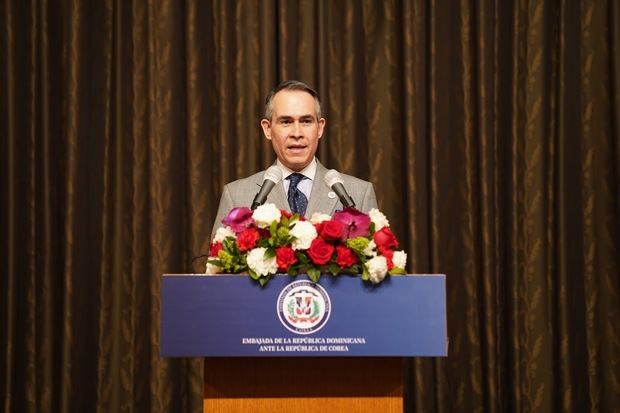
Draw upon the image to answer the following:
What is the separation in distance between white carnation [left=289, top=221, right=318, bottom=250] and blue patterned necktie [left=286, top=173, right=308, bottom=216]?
855 millimetres

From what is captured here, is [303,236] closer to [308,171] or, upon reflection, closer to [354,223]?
[354,223]

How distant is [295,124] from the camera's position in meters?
2.80

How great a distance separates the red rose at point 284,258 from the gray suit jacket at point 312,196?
78 centimetres

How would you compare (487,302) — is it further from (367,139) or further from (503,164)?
(367,139)

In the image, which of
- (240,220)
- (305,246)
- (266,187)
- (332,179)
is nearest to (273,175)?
(266,187)

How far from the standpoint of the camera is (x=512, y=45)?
400 centimetres

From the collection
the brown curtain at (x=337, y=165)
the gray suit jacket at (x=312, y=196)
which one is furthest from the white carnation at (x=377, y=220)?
the brown curtain at (x=337, y=165)

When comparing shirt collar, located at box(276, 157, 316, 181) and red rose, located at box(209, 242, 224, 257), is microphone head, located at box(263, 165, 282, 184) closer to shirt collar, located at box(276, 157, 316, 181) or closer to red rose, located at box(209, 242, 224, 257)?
red rose, located at box(209, 242, 224, 257)

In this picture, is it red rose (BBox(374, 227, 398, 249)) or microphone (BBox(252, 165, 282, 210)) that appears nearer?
red rose (BBox(374, 227, 398, 249))

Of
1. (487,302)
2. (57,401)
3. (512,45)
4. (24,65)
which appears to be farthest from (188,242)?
(512,45)

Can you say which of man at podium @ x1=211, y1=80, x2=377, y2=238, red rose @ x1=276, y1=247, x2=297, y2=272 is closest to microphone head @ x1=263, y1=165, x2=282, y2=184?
red rose @ x1=276, y1=247, x2=297, y2=272

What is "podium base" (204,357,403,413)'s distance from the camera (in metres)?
1.92

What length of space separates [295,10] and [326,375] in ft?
8.81

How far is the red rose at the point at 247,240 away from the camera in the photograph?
6.19 feet
